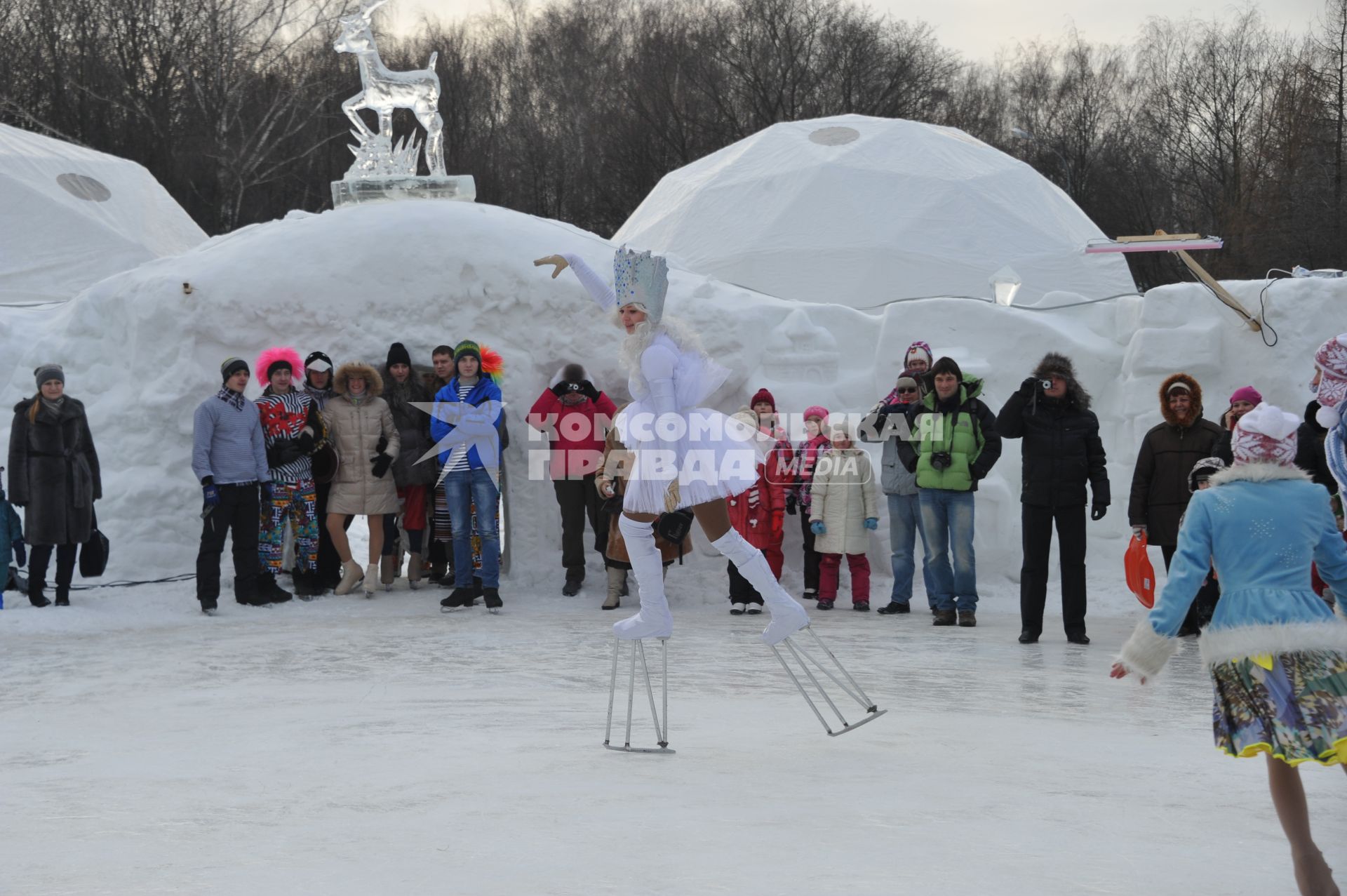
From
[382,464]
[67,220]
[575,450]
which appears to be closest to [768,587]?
[575,450]

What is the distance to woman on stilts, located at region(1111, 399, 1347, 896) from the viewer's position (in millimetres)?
3508

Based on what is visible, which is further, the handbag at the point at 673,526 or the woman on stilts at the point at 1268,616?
the handbag at the point at 673,526

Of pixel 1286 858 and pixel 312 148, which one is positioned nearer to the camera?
pixel 1286 858

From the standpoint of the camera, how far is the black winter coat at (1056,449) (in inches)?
311

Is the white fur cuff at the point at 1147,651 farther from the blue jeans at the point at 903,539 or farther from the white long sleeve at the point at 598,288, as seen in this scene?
the blue jeans at the point at 903,539

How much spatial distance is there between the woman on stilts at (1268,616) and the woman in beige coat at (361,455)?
6.67m

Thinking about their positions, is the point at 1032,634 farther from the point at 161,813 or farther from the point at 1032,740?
the point at 161,813

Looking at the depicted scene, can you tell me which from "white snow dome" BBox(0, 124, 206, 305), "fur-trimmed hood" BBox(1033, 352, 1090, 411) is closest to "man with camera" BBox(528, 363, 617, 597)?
"fur-trimmed hood" BBox(1033, 352, 1090, 411)

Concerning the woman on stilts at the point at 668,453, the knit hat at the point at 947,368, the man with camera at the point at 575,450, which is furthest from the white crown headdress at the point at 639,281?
the man with camera at the point at 575,450

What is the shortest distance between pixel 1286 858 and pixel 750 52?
125 ft

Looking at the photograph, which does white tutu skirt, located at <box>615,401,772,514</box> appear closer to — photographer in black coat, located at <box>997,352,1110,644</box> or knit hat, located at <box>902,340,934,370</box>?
photographer in black coat, located at <box>997,352,1110,644</box>

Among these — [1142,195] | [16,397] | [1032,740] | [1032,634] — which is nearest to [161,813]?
[1032,740]

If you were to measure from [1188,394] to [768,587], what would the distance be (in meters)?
3.95

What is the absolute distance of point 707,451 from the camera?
5.32m
